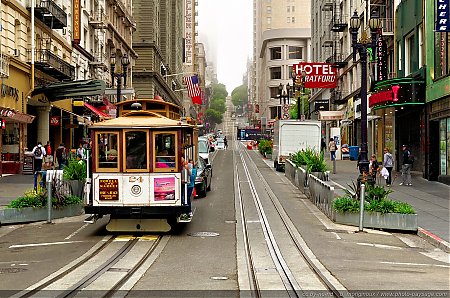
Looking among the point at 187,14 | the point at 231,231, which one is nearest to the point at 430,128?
the point at 231,231

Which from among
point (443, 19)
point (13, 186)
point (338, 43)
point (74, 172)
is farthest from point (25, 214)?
point (338, 43)

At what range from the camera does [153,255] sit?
535 inches

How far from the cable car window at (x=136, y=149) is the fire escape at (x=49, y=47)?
2372 cm

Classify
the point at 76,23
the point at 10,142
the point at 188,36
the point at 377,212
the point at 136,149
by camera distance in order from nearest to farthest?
the point at 136,149 → the point at 377,212 → the point at 10,142 → the point at 76,23 → the point at 188,36

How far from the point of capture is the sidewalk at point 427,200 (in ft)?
56.9

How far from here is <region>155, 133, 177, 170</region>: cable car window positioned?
1597 centimetres

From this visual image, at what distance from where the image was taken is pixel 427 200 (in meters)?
24.6

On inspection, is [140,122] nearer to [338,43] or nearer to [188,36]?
[338,43]

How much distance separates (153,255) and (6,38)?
77.3 ft

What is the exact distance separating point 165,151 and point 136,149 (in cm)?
69

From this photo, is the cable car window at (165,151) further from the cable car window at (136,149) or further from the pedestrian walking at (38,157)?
the pedestrian walking at (38,157)

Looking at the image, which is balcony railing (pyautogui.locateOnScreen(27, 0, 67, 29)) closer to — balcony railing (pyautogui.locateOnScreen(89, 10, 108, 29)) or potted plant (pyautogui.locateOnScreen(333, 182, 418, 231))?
balcony railing (pyautogui.locateOnScreen(89, 10, 108, 29))

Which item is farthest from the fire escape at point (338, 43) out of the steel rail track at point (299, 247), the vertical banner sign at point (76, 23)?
the steel rail track at point (299, 247)

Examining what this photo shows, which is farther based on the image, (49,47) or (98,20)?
(98,20)
